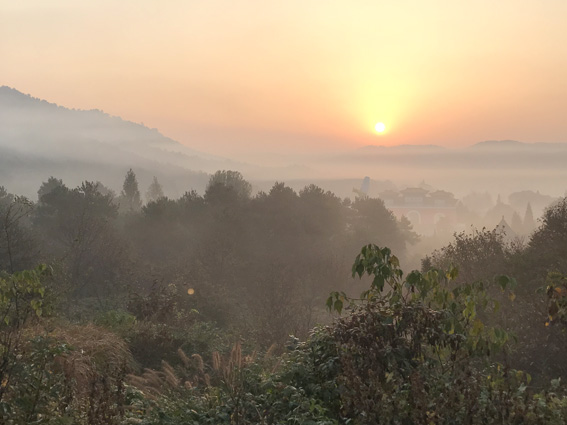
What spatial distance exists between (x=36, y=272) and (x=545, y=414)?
6.93 m

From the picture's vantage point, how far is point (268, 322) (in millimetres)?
22062

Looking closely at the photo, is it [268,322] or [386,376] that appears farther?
[268,322]

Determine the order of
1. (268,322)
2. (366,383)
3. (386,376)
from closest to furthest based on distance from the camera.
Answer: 1. (366,383)
2. (386,376)
3. (268,322)

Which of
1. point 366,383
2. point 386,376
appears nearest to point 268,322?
point 386,376

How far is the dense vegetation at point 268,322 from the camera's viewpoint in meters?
5.73

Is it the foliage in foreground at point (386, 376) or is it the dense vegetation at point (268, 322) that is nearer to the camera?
the foliage in foreground at point (386, 376)

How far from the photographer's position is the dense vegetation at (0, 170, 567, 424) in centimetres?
573

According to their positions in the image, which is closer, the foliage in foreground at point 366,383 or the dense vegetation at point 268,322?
the foliage in foreground at point 366,383

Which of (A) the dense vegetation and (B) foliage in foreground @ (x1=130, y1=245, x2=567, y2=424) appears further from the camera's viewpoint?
(A) the dense vegetation

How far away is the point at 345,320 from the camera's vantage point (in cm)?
664

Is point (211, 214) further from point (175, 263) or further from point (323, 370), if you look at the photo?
point (323, 370)

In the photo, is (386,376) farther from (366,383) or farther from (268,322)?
(268,322)

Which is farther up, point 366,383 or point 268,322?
point 366,383

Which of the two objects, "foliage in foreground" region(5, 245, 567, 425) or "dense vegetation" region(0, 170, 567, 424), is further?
"dense vegetation" region(0, 170, 567, 424)
